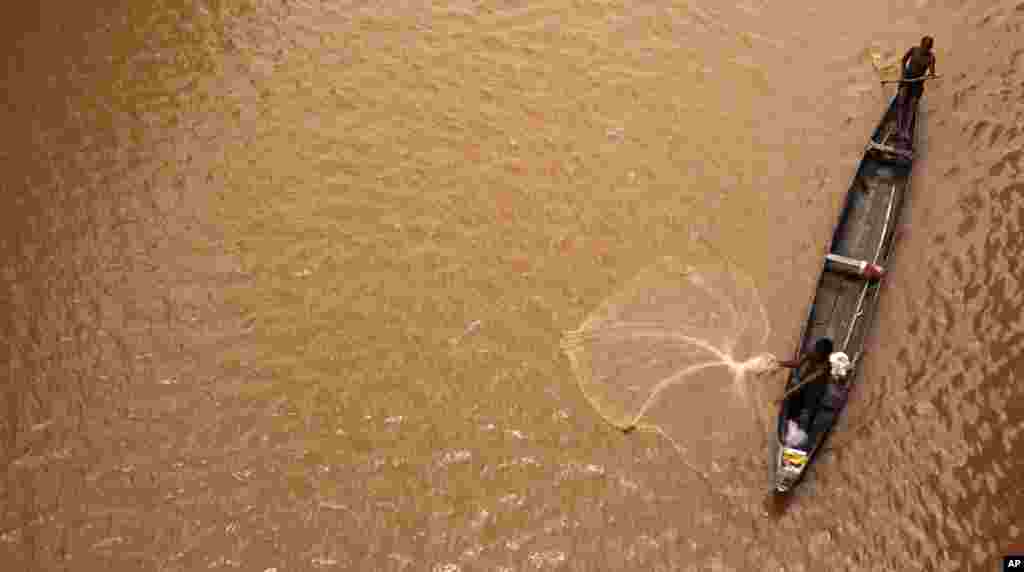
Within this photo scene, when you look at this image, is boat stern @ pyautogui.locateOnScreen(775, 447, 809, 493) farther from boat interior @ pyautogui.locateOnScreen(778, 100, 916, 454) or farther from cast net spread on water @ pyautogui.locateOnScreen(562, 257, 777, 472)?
cast net spread on water @ pyautogui.locateOnScreen(562, 257, 777, 472)

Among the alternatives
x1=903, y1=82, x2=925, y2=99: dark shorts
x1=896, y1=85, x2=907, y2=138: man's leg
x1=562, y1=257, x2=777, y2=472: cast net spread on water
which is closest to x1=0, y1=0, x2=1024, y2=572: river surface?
x1=562, y1=257, x2=777, y2=472: cast net spread on water

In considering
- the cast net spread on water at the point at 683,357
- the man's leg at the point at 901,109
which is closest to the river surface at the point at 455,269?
the cast net spread on water at the point at 683,357

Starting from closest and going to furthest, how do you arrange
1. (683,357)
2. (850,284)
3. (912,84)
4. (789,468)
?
(789,468), (683,357), (850,284), (912,84)

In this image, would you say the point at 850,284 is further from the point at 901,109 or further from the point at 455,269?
the point at 455,269

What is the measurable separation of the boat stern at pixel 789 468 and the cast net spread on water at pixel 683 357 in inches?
17.5

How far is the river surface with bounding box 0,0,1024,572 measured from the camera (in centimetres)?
691

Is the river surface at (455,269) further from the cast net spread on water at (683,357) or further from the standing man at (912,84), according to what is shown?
the standing man at (912,84)

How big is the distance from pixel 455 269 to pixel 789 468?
400 cm

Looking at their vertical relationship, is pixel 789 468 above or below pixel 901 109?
below

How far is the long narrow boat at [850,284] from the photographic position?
7109mm

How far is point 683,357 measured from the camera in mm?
7840

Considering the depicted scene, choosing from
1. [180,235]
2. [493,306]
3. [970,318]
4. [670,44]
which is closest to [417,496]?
[493,306]

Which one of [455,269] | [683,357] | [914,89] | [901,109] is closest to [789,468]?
[683,357]

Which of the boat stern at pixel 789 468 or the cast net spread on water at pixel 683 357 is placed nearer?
the boat stern at pixel 789 468
